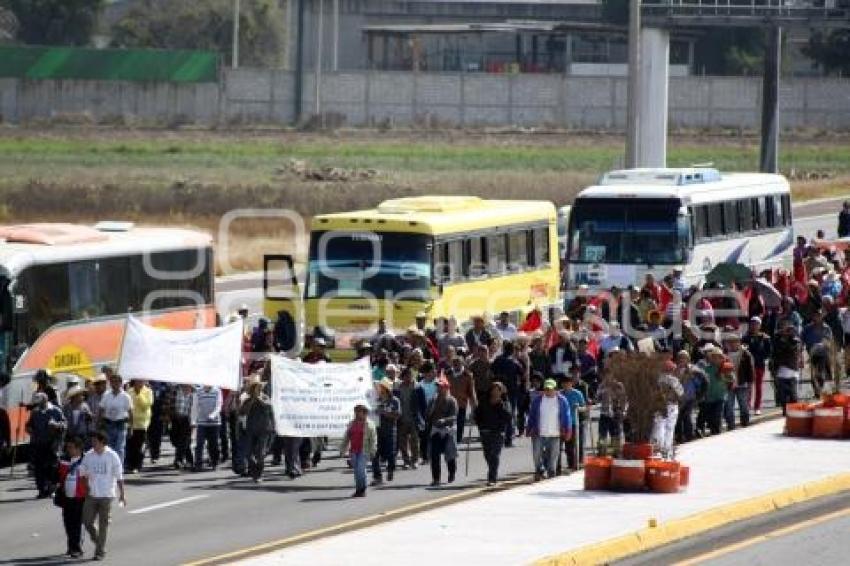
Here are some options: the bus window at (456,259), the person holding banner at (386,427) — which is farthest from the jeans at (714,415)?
the bus window at (456,259)

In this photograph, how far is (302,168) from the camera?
9575 cm

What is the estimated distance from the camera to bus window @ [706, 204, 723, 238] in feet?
141

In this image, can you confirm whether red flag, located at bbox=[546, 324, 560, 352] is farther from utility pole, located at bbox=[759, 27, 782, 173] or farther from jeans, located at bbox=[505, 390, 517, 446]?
utility pole, located at bbox=[759, 27, 782, 173]

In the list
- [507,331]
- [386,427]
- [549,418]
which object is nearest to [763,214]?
[507,331]

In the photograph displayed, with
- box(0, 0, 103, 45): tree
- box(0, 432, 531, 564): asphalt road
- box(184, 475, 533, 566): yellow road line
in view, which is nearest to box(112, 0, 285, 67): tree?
box(0, 0, 103, 45): tree

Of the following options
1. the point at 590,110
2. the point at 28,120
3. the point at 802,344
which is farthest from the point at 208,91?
the point at 802,344

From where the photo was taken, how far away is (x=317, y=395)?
27.4 m

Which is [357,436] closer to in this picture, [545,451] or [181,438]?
[545,451]

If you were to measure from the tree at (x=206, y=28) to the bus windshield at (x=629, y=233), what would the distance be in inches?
4813

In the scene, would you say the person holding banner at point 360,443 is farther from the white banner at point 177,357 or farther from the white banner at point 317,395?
the white banner at point 177,357

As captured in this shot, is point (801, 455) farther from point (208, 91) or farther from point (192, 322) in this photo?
point (208, 91)

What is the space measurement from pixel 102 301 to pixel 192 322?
291cm

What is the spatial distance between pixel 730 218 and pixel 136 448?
755 inches

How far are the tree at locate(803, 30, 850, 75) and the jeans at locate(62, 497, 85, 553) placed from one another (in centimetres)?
11827
